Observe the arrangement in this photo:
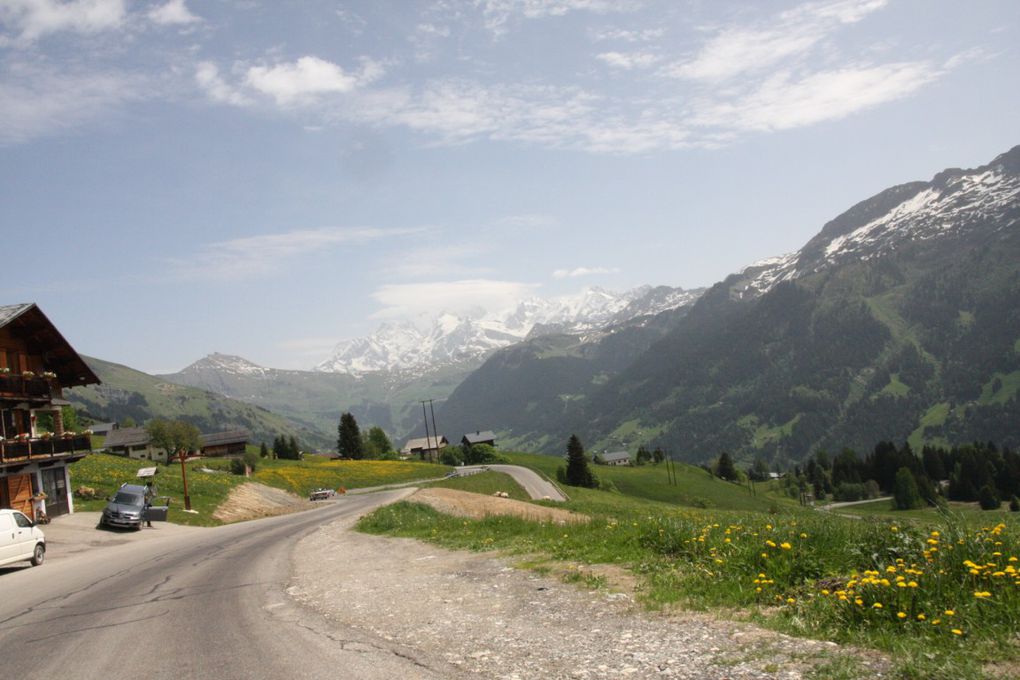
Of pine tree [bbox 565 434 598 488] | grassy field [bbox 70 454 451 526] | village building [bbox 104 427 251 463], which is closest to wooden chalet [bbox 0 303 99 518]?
grassy field [bbox 70 454 451 526]

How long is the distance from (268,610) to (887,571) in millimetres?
11280

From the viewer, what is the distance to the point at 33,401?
42250 mm

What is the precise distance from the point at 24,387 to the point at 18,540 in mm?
19700

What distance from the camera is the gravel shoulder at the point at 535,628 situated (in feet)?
26.7

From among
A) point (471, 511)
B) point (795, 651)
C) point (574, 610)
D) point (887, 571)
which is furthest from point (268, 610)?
point (471, 511)

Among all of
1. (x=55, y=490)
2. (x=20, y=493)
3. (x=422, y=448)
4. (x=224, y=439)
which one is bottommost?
(x=422, y=448)

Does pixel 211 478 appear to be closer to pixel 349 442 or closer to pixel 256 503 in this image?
pixel 256 503

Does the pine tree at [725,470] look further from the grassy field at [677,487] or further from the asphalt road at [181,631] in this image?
the asphalt road at [181,631]

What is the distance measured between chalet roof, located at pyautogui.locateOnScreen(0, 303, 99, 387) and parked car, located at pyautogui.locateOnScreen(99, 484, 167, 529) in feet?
30.6

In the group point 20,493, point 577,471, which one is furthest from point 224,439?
point 20,493

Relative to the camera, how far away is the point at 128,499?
42000 mm

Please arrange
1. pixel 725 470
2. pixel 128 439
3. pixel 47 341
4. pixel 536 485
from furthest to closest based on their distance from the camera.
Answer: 1. pixel 725 470
2. pixel 128 439
3. pixel 536 485
4. pixel 47 341

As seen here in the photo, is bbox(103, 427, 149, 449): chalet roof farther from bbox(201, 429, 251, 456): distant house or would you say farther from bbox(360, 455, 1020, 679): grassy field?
bbox(360, 455, 1020, 679): grassy field

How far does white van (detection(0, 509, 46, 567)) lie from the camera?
2472cm
